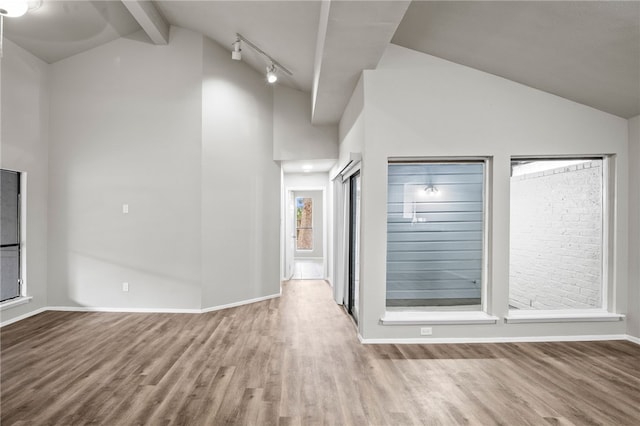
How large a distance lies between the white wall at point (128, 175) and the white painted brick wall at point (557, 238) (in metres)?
4.09

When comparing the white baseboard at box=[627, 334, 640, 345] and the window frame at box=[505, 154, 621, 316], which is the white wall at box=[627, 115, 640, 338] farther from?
the window frame at box=[505, 154, 621, 316]

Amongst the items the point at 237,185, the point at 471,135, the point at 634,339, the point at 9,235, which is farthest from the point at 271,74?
the point at 634,339

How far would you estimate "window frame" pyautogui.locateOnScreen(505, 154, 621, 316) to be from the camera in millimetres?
3461

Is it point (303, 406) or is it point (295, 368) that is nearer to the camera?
point (303, 406)

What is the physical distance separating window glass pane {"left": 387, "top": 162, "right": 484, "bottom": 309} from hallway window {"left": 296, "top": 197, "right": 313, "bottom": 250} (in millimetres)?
7311

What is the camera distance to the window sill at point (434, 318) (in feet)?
11.0

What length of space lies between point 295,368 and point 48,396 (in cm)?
184

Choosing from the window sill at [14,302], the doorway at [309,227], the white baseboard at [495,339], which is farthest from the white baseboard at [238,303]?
the doorway at [309,227]

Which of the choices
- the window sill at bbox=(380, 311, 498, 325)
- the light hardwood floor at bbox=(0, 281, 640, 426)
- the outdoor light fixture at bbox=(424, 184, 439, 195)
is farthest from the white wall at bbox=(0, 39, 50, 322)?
the outdoor light fixture at bbox=(424, 184, 439, 195)

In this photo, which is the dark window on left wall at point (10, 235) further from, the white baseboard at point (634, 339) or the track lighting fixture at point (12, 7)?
the white baseboard at point (634, 339)

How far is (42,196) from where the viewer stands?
4496mm

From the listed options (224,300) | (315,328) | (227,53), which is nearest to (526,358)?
(315,328)

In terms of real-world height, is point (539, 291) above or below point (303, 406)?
above

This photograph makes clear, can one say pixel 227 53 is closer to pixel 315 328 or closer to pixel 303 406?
pixel 315 328
